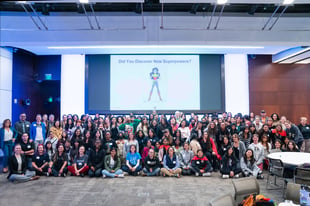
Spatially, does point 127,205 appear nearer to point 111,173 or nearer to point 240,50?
point 111,173

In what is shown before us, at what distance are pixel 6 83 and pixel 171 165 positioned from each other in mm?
7540

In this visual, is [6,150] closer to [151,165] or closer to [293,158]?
[151,165]

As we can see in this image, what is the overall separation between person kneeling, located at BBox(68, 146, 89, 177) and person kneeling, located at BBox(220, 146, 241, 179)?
3.66 meters

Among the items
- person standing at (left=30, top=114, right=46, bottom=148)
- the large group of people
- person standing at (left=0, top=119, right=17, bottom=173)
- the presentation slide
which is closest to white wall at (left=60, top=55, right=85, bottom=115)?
the presentation slide

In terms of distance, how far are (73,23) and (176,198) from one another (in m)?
6.50

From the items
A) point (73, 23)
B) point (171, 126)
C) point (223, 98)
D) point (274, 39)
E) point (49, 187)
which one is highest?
point (73, 23)

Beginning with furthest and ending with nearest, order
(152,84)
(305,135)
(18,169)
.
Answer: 1. (152,84)
2. (305,135)
3. (18,169)

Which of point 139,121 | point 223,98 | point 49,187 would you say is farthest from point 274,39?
point 49,187

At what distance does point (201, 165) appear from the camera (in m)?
5.82

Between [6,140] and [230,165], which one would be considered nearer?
[230,165]

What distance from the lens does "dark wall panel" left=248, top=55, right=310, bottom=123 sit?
35.4ft

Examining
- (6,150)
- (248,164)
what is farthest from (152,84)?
(6,150)

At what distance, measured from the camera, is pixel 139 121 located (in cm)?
788

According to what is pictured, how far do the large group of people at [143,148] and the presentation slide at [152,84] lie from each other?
119 inches
